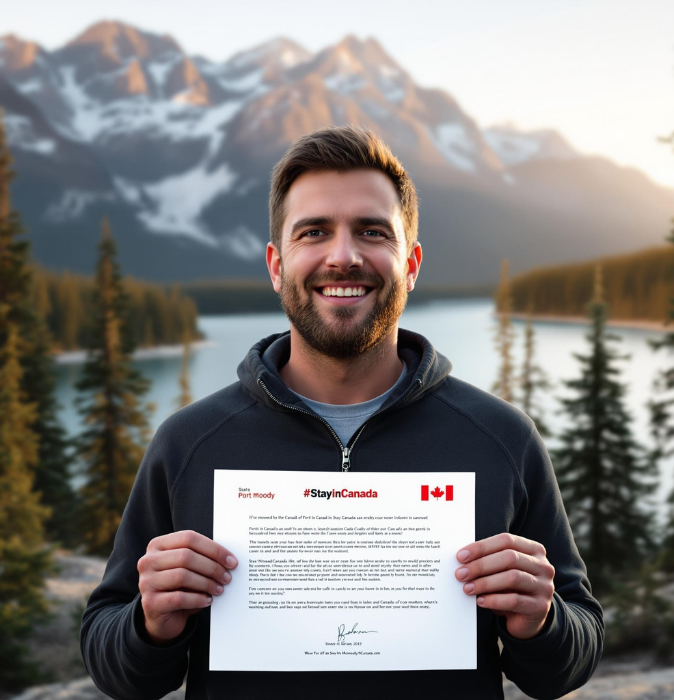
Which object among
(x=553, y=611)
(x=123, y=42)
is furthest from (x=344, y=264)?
(x=123, y=42)

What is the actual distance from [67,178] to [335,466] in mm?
95573

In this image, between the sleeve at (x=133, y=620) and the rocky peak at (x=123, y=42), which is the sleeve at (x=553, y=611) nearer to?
the sleeve at (x=133, y=620)

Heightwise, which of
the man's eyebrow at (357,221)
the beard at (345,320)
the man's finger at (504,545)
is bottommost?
the man's finger at (504,545)

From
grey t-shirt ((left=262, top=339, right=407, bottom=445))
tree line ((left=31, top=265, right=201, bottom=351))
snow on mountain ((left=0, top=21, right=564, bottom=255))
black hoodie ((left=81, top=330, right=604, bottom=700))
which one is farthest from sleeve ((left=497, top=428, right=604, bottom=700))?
snow on mountain ((left=0, top=21, right=564, bottom=255))

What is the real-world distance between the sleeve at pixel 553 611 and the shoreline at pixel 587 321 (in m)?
44.2

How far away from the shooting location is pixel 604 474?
34.3 m

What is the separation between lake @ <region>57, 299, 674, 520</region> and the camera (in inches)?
2319

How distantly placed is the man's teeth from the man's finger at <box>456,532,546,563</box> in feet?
3.39

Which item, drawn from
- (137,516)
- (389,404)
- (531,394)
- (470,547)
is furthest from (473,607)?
(531,394)

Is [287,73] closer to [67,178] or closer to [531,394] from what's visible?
[67,178]

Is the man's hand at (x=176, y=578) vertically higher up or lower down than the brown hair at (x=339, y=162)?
lower down

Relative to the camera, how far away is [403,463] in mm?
2588

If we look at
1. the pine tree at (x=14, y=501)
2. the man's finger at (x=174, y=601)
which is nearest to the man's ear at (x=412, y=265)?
the man's finger at (x=174, y=601)

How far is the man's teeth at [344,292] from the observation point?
2.65m
